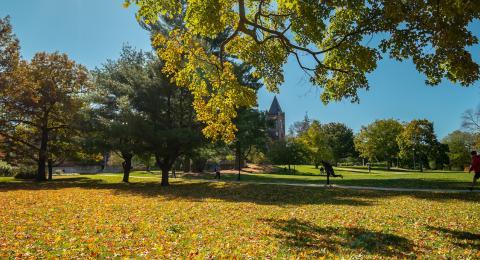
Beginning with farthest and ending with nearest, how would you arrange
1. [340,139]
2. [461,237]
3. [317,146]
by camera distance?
[340,139], [317,146], [461,237]

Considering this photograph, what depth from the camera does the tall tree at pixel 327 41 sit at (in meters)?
10.7

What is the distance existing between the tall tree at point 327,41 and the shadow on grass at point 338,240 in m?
5.65

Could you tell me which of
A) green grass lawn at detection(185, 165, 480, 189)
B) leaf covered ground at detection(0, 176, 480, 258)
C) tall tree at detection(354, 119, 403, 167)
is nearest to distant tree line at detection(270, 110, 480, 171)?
tall tree at detection(354, 119, 403, 167)

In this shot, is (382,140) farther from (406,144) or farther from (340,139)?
(340,139)

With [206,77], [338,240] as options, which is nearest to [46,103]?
[206,77]

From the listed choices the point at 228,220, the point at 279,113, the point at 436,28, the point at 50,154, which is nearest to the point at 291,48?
the point at 436,28

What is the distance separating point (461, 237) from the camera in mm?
8492

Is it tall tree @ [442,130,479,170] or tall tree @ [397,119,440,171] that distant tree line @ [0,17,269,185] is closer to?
tall tree @ [397,119,440,171]

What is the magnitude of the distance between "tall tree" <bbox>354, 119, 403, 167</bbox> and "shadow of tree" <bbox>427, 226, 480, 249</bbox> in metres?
64.9

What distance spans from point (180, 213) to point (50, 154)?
98.8ft

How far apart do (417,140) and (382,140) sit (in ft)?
21.6

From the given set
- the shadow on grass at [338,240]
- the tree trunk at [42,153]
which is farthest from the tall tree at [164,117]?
the shadow on grass at [338,240]

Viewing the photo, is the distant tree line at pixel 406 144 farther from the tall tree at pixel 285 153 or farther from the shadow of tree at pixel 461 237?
the shadow of tree at pixel 461 237

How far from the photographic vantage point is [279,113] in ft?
349
